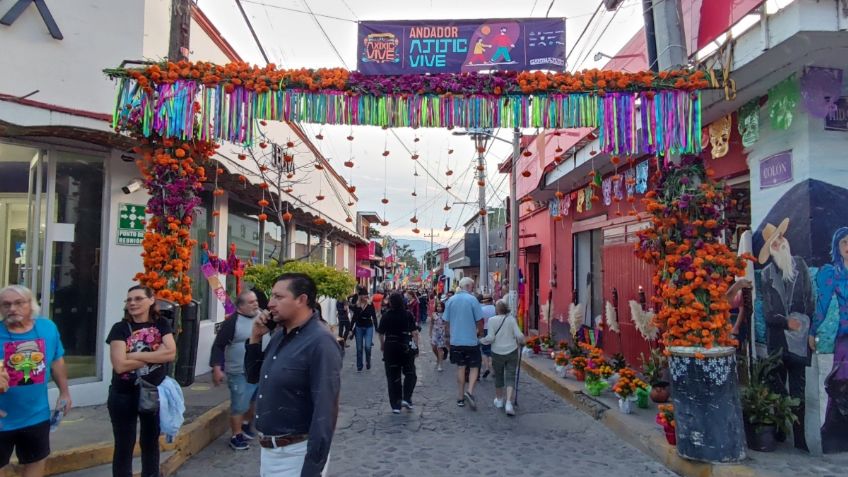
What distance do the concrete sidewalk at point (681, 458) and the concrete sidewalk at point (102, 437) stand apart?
486cm

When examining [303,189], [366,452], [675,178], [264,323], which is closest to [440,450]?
[366,452]

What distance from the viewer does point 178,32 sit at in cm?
714

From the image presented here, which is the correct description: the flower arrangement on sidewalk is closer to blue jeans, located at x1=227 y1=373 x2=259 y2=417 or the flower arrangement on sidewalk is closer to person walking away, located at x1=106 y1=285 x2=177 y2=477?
blue jeans, located at x1=227 y1=373 x2=259 y2=417

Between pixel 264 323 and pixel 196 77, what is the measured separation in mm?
3494

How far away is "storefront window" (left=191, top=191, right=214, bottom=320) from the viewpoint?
10.4 meters

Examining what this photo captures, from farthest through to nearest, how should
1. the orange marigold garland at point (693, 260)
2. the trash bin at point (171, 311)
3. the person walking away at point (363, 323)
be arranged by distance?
the person walking away at point (363, 323), the trash bin at point (171, 311), the orange marigold garland at point (693, 260)

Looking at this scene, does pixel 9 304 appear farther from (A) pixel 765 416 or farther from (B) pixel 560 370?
(B) pixel 560 370

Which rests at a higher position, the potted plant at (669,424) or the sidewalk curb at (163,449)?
the potted plant at (669,424)

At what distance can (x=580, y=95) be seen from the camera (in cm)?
634

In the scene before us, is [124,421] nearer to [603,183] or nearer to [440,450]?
[440,450]

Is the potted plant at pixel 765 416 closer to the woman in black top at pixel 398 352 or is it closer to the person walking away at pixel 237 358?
the woman in black top at pixel 398 352

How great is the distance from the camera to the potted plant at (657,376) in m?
7.67

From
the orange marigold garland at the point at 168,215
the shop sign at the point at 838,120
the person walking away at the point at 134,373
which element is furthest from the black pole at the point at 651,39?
the person walking away at the point at 134,373

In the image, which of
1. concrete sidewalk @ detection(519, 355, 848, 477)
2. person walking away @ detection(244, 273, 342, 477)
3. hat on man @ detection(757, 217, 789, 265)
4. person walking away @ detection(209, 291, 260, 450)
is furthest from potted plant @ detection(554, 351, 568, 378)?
person walking away @ detection(244, 273, 342, 477)
